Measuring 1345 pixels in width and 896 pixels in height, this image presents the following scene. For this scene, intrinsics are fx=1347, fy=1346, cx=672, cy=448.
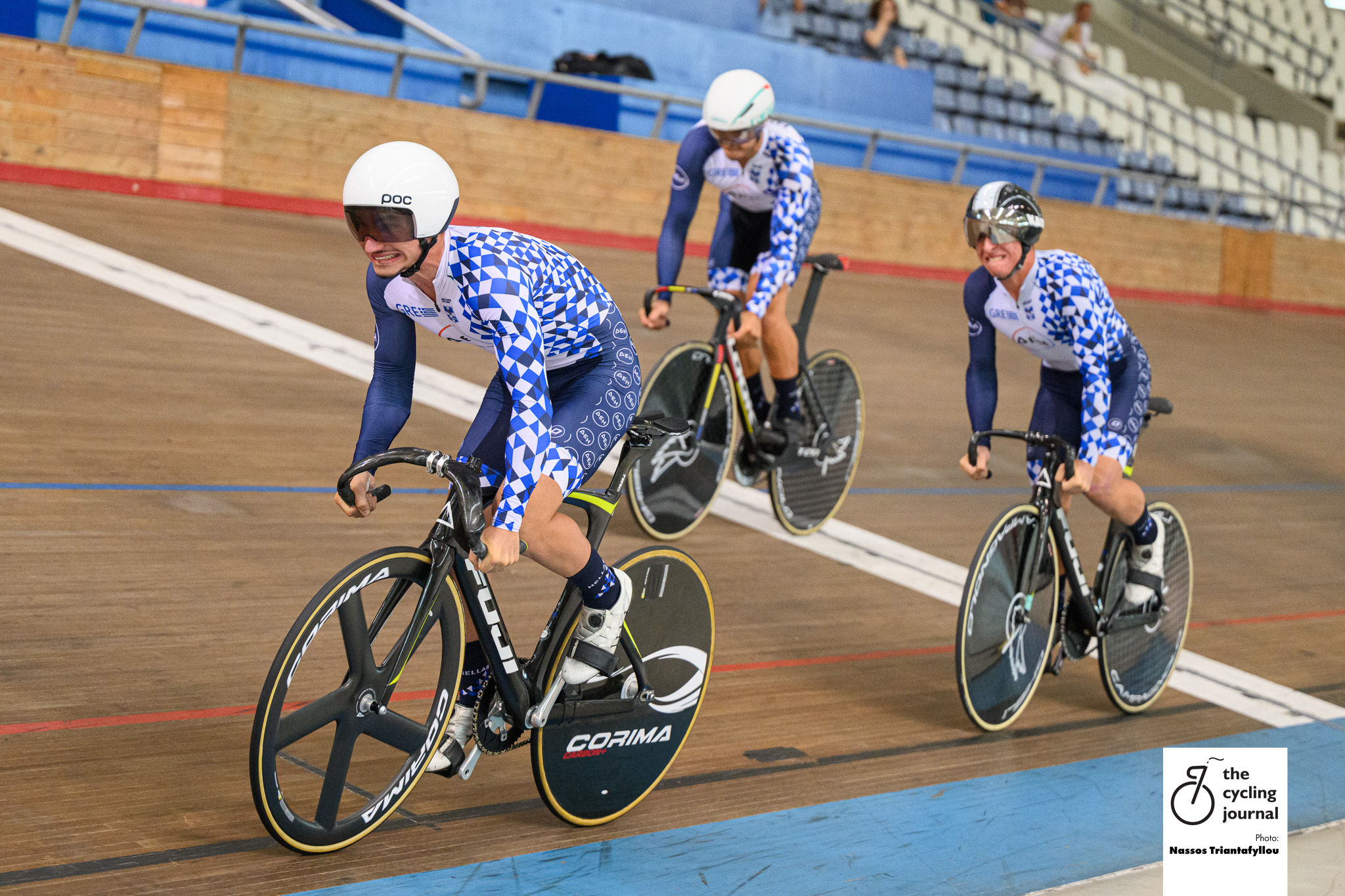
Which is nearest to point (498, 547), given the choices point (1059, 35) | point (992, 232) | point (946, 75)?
point (992, 232)

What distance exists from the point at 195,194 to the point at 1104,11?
16.6m

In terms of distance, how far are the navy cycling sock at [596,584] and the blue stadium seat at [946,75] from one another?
48.1 ft

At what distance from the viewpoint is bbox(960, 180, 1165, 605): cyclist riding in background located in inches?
144

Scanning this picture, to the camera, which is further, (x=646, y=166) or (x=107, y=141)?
(x=646, y=166)

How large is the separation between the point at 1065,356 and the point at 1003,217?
58cm

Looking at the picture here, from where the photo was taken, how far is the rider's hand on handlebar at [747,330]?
15.8ft

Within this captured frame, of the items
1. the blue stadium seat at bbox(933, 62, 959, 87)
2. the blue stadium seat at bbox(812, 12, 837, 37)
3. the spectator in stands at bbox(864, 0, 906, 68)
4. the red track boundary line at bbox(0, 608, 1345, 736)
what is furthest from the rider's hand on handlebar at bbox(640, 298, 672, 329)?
the blue stadium seat at bbox(933, 62, 959, 87)

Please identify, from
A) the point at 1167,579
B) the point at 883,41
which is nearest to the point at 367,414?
the point at 1167,579

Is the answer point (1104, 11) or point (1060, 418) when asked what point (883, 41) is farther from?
point (1060, 418)

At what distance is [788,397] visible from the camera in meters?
5.36

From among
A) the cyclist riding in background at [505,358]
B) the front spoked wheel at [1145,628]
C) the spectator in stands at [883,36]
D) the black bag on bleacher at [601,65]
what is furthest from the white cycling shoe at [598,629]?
the spectator in stands at [883,36]

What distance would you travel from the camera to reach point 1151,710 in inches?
173

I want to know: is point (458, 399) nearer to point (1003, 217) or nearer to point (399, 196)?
point (1003, 217)

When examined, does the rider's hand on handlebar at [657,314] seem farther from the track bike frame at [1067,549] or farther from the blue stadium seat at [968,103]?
the blue stadium seat at [968,103]
